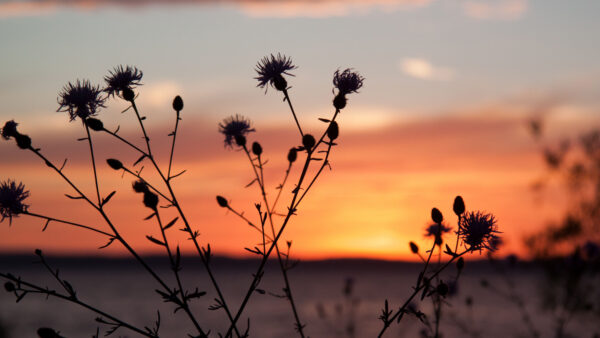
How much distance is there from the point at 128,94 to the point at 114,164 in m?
0.42

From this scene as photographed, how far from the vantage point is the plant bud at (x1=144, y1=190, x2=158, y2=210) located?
2.90 m

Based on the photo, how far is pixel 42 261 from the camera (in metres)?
2.96

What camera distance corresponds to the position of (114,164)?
308cm

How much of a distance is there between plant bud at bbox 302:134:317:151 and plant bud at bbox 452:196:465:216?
27.6 inches

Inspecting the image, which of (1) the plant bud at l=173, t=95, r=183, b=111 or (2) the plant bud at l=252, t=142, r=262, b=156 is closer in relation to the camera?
(1) the plant bud at l=173, t=95, r=183, b=111

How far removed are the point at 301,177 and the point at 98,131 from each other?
3.24 ft

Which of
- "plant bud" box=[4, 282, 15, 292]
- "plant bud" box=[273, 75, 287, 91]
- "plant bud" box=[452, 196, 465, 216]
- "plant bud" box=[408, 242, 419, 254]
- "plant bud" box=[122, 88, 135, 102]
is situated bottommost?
"plant bud" box=[4, 282, 15, 292]

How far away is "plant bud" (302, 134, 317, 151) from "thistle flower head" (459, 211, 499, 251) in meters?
0.77

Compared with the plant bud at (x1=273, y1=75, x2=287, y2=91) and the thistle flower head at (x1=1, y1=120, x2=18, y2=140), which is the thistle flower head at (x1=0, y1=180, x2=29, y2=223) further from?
the plant bud at (x1=273, y1=75, x2=287, y2=91)

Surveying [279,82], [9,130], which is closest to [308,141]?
[279,82]

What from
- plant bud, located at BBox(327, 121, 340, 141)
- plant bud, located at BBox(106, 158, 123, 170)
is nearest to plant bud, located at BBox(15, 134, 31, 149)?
plant bud, located at BBox(106, 158, 123, 170)

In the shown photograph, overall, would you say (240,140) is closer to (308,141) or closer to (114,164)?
(308,141)

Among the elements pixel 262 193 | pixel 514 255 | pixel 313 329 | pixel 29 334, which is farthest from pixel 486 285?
pixel 29 334

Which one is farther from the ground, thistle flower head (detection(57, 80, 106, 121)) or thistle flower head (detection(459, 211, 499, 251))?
thistle flower head (detection(57, 80, 106, 121))
